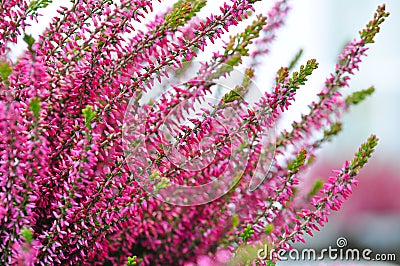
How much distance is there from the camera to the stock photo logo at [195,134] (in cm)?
67

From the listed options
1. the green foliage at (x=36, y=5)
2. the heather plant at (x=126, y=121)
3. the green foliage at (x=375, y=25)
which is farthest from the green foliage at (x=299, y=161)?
the green foliage at (x=36, y=5)

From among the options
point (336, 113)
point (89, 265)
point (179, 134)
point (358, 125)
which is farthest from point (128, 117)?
point (358, 125)

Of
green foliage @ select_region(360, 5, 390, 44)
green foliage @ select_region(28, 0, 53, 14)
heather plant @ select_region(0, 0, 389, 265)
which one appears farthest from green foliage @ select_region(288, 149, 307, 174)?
green foliage @ select_region(28, 0, 53, 14)

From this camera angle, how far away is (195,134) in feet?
2.23

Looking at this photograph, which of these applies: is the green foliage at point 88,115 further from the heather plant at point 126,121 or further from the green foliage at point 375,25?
the green foliage at point 375,25

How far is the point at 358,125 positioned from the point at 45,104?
8.63 feet

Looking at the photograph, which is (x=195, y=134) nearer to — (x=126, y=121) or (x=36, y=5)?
(x=126, y=121)

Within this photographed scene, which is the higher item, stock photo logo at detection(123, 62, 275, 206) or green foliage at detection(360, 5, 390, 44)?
green foliage at detection(360, 5, 390, 44)

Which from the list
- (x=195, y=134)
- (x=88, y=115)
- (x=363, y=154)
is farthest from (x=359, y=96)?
(x=88, y=115)

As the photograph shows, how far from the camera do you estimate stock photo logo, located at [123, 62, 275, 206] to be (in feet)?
2.21

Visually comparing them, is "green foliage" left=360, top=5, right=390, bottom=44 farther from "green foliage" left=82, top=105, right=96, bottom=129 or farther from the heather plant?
"green foliage" left=82, top=105, right=96, bottom=129

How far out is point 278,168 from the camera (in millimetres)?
845

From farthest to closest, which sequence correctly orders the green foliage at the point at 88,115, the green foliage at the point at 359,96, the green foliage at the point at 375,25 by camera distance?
1. the green foliage at the point at 359,96
2. the green foliage at the point at 375,25
3. the green foliage at the point at 88,115

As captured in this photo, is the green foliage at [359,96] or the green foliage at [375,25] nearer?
the green foliage at [375,25]
